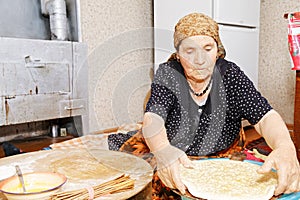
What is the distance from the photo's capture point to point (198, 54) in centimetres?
85

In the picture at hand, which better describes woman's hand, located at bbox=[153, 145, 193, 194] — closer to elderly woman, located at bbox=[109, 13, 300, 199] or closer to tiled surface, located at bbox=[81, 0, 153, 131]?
elderly woman, located at bbox=[109, 13, 300, 199]

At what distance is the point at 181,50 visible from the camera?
2.91 ft

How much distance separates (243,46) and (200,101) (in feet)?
5.12

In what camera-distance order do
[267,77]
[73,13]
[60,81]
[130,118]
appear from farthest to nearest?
[267,77] < [73,13] < [60,81] < [130,118]

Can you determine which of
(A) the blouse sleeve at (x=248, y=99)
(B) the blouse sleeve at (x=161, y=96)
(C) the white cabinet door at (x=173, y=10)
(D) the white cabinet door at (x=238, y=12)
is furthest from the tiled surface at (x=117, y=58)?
(D) the white cabinet door at (x=238, y=12)

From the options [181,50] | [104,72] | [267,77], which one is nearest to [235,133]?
[181,50]

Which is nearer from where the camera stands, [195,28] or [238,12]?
[195,28]

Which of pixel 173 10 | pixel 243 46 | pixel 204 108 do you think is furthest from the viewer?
pixel 243 46

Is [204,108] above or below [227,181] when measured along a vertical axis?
above

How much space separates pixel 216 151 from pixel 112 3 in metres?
1.61

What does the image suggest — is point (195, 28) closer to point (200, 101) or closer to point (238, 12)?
point (200, 101)

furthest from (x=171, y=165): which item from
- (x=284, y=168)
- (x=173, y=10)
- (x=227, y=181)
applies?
(x=173, y=10)

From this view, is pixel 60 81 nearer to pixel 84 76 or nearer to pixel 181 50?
pixel 84 76

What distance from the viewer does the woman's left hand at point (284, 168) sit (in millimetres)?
558
